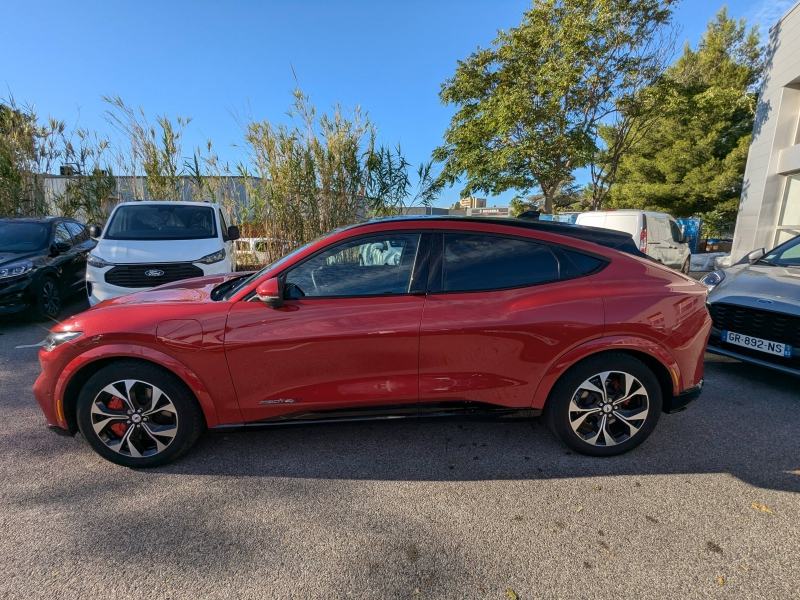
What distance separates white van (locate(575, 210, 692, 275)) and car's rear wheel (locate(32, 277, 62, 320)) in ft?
34.1

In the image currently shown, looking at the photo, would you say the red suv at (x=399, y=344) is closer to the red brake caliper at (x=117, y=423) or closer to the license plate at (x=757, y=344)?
the red brake caliper at (x=117, y=423)

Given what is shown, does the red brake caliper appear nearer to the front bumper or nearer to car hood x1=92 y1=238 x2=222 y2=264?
car hood x1=92 y1=238 x2=222 y2=264

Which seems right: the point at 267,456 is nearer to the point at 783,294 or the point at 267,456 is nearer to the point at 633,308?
the point at 633,308

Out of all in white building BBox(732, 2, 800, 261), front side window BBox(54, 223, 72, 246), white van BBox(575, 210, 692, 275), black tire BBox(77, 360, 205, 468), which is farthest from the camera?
white building BBox(732, 2, 800, 261)

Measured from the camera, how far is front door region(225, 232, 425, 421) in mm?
2453

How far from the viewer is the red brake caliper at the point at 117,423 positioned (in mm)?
2533

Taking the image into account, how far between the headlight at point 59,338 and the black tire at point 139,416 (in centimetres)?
27

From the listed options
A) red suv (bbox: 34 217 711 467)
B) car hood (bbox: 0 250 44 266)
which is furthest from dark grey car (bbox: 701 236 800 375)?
car hood (bbox: 0 250 44 266)

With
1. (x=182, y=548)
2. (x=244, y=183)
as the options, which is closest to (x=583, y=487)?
(x=182, y=548)

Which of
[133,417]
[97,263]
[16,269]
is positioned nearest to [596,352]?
[133,417]

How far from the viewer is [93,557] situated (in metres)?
1.95

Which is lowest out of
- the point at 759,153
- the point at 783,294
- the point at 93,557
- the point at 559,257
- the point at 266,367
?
the point at 93,557

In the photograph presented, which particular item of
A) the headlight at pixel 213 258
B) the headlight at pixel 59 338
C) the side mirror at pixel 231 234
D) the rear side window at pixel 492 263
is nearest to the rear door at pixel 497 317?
the rear side window at pixel 492 263

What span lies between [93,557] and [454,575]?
67.8 inches
